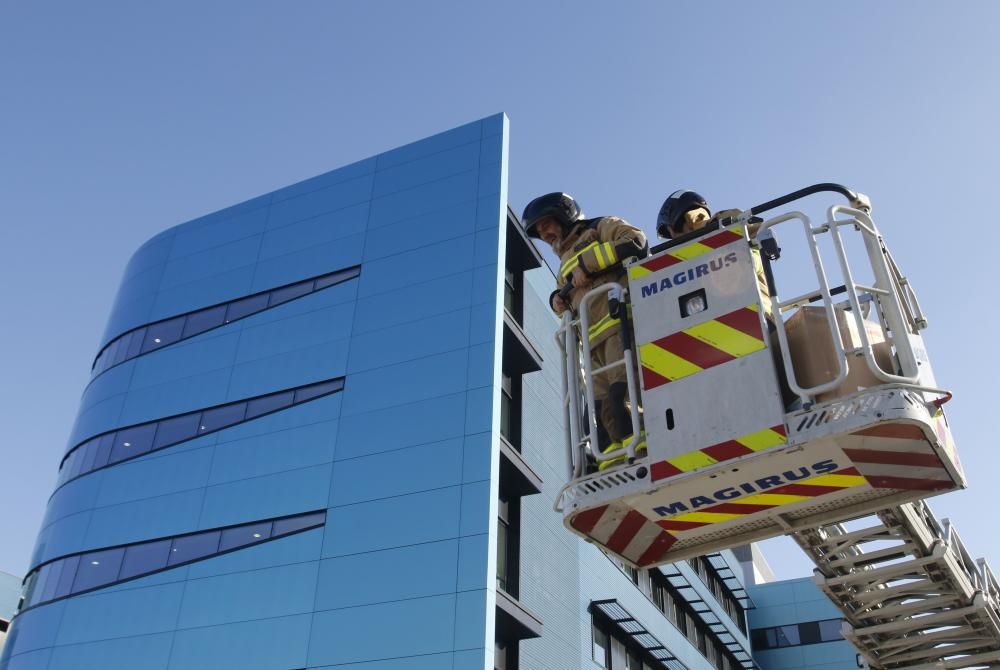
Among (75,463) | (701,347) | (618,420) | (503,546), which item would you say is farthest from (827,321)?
(75,463)

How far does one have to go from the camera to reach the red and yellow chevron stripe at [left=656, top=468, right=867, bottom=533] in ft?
15.4

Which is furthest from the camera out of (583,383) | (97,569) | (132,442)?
(132,442)

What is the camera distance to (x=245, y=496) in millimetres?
20469

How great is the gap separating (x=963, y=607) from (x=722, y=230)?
20.3 ft

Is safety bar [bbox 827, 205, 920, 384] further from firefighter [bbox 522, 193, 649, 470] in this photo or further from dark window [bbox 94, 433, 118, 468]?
dark window [bbox 94, 433, 118, 468]

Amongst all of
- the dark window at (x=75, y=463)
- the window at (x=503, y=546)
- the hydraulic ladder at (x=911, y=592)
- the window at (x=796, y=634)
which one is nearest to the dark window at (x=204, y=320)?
the dark window at (x=75, y=463)

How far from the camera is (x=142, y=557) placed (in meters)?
21.1

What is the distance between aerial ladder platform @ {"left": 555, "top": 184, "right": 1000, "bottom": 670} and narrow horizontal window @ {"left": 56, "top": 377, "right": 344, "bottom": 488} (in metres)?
16.4

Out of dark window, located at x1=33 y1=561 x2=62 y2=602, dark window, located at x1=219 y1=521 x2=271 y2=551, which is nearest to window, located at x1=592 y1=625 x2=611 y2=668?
dark window, located at x1=219 y1=521 x2=271 y2=551

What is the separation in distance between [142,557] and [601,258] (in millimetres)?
18738

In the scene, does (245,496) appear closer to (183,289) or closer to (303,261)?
(303,261)

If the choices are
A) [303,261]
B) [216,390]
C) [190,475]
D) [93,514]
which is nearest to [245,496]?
[190,475]

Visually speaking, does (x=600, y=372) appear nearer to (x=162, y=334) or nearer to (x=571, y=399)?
(x=571, y=399)

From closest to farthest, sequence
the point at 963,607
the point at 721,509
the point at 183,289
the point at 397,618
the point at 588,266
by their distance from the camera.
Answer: the point at 721,509, the point at 588,266, the point at 963,607, the point at 397,618, the point at 183,289
